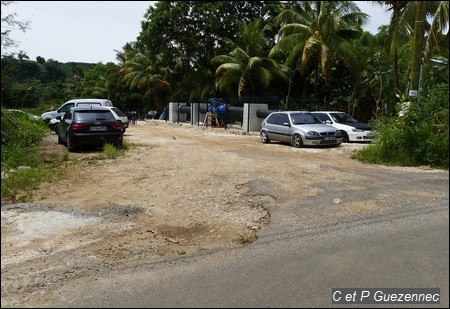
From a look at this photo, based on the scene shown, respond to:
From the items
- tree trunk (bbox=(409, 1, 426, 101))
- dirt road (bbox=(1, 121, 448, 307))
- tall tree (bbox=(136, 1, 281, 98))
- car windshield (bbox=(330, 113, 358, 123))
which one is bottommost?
dirt road (bbox=(1, 121, 448, 307))

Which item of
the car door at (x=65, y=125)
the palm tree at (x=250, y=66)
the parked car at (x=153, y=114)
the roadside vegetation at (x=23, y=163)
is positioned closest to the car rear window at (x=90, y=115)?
the car door at (x=65, y=125)

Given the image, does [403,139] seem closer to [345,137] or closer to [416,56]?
[416,56]

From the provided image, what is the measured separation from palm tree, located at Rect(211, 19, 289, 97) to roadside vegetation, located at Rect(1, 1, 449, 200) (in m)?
0.07

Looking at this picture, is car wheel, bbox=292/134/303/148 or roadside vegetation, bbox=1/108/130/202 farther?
Result: car wheel, bbox=292/134/303/148

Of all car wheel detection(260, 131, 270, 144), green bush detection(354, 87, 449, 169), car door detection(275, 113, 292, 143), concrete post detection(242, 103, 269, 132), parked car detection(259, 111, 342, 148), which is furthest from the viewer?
concrete post detection(242, 103, 269, 132)

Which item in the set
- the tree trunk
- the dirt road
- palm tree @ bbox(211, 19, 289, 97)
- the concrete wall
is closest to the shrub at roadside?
the dirt road

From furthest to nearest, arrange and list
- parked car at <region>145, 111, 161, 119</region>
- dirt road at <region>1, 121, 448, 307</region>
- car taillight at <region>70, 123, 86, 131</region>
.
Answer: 1. parked car at <region>145, 111, 161, 119</region>
2. car taillight at <region>70, 123, 86, 131</region>
3. dirt road at <region>1, 121, 448, 307</region>

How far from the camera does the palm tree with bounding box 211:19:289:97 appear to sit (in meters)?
25.8

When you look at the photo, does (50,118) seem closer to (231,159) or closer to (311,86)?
(231,159)

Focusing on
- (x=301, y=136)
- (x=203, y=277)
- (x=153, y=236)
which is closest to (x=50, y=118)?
(x=301, y=136)

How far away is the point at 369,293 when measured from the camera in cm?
309

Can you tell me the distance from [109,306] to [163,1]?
32668 mm

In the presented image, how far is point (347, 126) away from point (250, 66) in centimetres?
1054

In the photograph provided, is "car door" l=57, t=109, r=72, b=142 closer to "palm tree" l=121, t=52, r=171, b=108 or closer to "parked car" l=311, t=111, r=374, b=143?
"parked car" l=311, t=111, r=374, b=143
